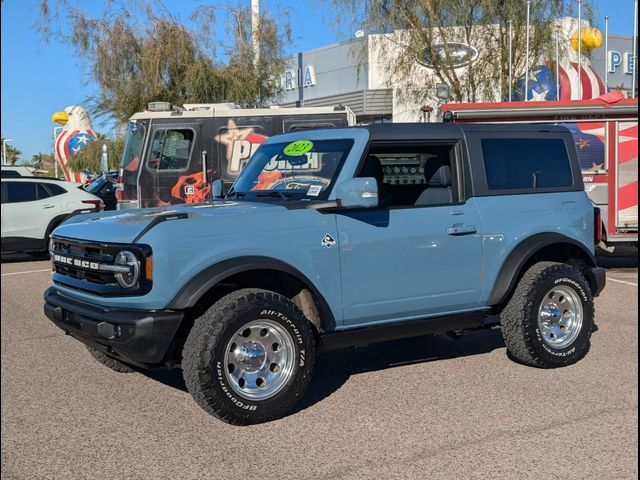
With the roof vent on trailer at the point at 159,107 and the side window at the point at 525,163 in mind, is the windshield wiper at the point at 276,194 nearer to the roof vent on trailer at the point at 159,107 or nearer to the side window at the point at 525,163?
the side window at the point at 525,163

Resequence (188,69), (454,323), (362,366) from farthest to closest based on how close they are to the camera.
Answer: (188,69) < (362,366) < (454,323)

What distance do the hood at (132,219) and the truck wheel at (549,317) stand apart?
2.22 m

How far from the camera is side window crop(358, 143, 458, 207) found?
5.77 metres

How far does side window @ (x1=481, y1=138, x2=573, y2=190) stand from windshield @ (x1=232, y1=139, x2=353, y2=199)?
1.31 m

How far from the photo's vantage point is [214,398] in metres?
4.52

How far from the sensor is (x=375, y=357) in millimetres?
6434

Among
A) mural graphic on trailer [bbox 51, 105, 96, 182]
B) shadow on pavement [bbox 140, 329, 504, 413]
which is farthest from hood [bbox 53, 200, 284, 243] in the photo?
mural graphic on trailer [bbox 51, 105, 96, 182]

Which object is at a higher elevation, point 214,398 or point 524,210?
point 524,210

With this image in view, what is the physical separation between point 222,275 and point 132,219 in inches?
32.6

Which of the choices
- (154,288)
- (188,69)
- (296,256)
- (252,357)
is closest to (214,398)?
(252,357)

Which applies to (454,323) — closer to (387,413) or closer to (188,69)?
(387,413)

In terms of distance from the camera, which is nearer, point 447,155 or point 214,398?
point 214,398

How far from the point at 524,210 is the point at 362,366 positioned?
74.0 inches

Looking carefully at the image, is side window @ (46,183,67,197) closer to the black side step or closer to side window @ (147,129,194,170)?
side window @ (147,129,194,170)
